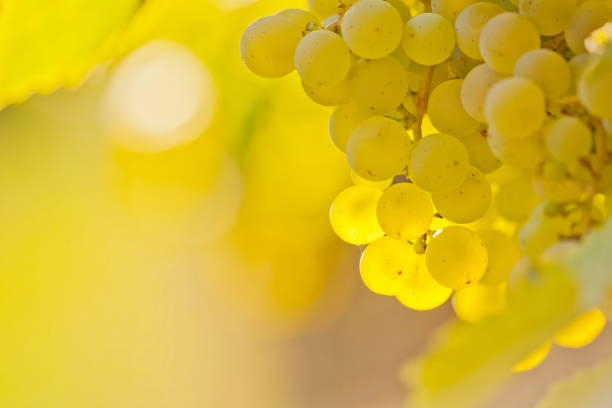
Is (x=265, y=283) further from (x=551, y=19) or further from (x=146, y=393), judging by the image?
(x=551, y=19)

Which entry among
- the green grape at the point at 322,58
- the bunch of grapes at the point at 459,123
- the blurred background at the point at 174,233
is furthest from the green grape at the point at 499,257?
the blurred background at the point at 174,233

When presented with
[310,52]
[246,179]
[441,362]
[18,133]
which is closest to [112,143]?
[18,133]

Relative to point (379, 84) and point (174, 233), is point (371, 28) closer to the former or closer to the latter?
point (379, 84)

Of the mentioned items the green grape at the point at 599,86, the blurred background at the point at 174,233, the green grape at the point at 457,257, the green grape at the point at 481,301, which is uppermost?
the green grape at the point at 599,86

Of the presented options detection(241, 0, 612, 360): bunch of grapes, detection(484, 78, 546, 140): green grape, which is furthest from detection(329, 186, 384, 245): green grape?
detection(484, 78, 546, 140): green grape

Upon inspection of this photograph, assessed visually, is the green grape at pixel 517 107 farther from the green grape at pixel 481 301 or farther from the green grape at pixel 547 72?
the green grape at pixel 481 301
